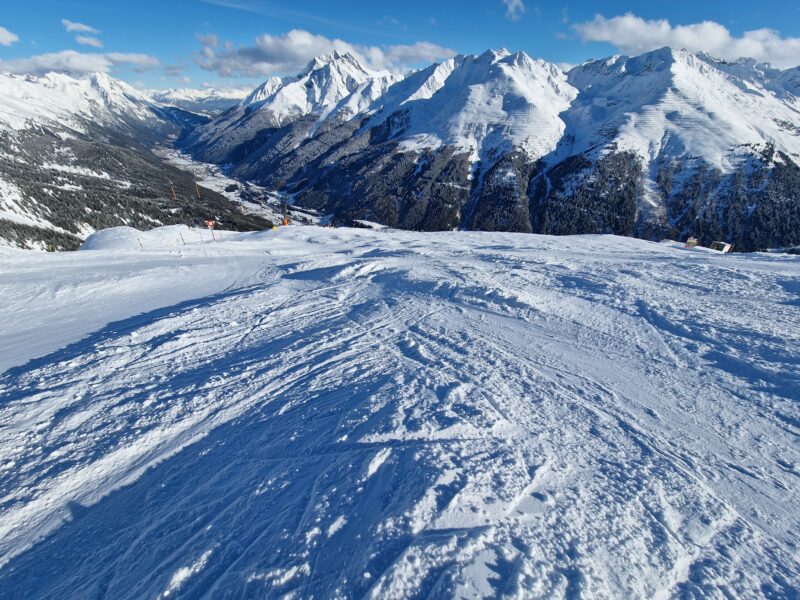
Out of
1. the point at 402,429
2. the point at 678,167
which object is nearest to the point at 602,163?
the point at 678,167

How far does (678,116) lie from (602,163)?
40762 mm

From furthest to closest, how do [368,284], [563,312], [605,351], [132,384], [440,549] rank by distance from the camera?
1. [368,284]
2. [563,312]
3. [605,351]
4. [132,384]
5. [440,549]

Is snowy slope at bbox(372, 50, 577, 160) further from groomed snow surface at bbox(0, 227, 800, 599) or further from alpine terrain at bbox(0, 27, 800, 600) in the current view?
groomed snow surface at bbox(0, 227, 800, 599)

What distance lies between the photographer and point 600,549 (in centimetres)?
517

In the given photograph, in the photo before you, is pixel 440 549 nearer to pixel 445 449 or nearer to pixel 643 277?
pixel 445 449

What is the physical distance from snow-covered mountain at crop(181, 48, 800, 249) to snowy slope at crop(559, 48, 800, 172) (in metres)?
0.60

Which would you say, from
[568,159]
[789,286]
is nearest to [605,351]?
[789,286]

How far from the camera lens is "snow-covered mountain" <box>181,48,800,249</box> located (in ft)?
376

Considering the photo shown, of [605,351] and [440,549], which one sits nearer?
[440,549]

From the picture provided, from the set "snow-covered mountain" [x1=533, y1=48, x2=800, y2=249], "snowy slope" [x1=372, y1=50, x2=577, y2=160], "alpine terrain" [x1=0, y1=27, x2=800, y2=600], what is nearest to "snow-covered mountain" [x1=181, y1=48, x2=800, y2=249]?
"snow-covered mountain" [x1=533, y1=48, x2=800, y2=249]

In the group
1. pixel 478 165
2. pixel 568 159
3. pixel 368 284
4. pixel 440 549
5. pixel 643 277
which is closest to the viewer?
pixel 440 549

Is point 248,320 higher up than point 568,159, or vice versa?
point 568,159

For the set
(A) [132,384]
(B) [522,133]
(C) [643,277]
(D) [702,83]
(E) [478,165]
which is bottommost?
(A) [132,384]

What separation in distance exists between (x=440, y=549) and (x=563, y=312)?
9284 millimetres
